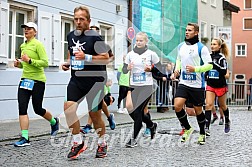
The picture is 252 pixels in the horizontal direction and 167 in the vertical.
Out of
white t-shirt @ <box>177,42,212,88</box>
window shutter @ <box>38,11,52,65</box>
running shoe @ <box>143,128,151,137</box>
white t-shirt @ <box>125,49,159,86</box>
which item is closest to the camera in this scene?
white t-shirt @ <box>125,49,159,86</box>

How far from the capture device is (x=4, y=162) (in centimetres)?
679

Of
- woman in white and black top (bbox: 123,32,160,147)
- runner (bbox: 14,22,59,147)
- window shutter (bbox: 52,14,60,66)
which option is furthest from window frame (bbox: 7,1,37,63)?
woman in white and black top (bbox: 123,32,160,147)

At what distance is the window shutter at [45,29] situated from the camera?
1432 cm

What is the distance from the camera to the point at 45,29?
47.8ft

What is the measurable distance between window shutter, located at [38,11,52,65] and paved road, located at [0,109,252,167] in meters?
4.97

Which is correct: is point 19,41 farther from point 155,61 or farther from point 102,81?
point 102,81

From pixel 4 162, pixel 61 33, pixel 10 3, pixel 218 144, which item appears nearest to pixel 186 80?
pixel 218 144

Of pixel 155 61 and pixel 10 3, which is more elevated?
pixel 10 3

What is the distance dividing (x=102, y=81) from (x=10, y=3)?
6.87m

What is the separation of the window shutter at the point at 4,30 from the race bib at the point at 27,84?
4.43 meters

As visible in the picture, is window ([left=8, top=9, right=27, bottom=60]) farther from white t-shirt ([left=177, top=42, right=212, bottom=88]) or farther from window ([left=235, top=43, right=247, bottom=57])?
window ([left=235, top=43, right=247, bottom=57])

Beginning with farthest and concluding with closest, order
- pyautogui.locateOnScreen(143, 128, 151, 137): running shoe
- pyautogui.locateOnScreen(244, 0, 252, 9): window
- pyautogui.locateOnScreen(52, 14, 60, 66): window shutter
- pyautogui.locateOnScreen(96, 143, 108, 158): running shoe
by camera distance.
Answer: pyautogui.locateOnScreen(244, 0, 252, 9): window → pyautogui.locateOnScreen(52, 14, 60, 66): window shutter → pyautogui.locateOnScreen(143, 128, 151, 137): running shoe → pyautogui.locateOnScreen(96, 143, 108, 158): running shoe

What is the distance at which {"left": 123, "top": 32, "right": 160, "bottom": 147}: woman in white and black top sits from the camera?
338 inches

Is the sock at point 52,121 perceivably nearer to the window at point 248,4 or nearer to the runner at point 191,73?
the runner at point 191,73
